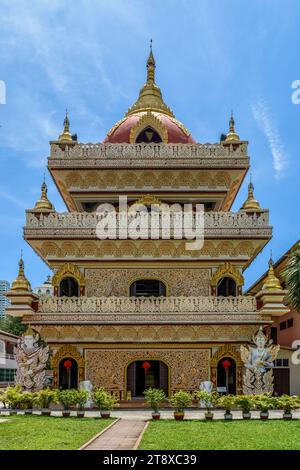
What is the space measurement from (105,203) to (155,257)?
4.50 meters

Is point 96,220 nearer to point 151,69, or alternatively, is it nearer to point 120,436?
point 120,436

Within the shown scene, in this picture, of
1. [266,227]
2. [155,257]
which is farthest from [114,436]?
[266,227]

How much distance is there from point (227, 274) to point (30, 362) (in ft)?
34.3

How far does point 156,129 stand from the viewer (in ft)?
104

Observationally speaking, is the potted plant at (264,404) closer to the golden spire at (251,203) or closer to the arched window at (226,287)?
the arched window at (226,287)

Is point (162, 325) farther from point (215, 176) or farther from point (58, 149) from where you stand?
point (58, 149)

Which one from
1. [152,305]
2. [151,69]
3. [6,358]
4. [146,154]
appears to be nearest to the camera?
[152,305]

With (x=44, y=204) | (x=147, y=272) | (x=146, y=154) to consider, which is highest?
(x=146, y=154)

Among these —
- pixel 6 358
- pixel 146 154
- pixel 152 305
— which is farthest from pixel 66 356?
pixel 6 358

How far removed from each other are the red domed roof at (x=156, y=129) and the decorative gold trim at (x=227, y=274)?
8.19 meters

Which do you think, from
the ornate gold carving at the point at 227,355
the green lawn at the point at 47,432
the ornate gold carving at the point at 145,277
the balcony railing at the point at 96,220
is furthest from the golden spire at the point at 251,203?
the green lawn at the point at 47,432

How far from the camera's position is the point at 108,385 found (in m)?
26.5

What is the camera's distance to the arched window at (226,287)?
91.9ft

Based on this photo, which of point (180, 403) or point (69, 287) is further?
point (69, 287)
